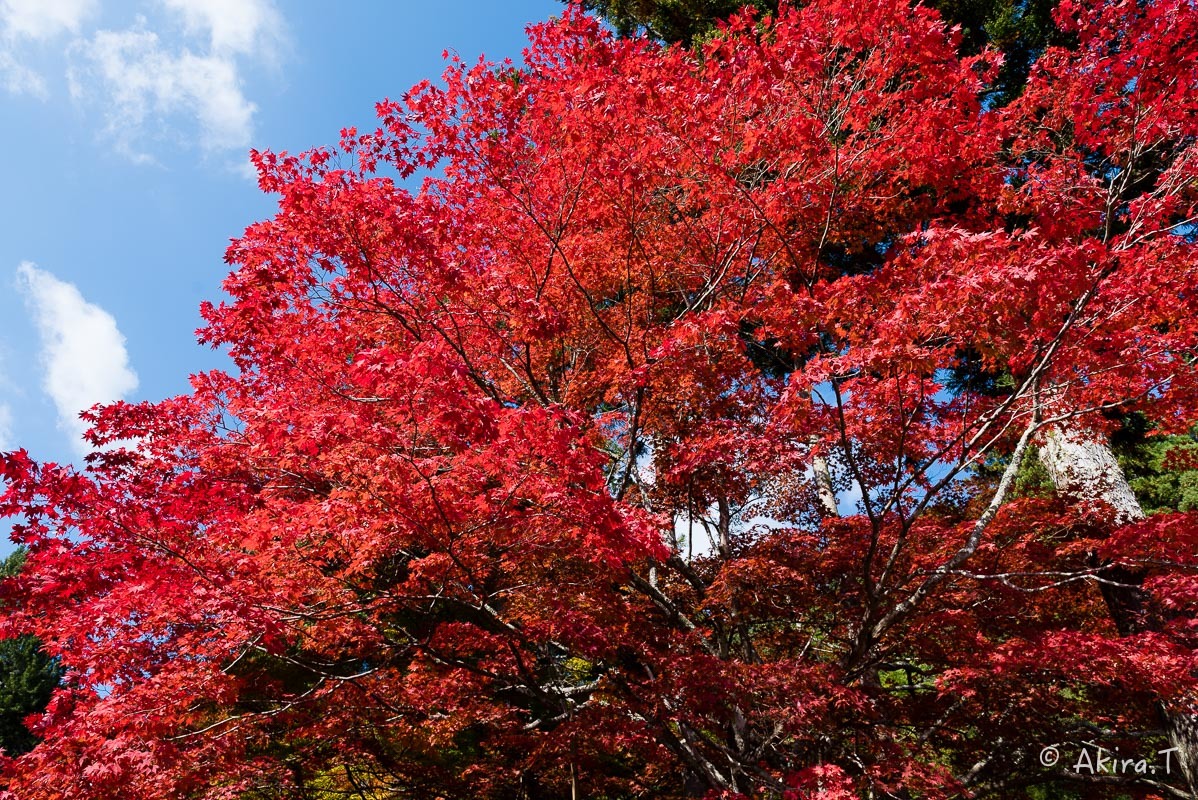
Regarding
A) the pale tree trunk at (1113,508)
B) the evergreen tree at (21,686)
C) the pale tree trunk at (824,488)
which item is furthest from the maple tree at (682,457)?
the evergreen tree at (21,686)

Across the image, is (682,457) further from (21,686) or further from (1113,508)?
(21,686)

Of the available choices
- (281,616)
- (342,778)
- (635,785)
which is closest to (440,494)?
(281,616)

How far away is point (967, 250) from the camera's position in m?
4.79

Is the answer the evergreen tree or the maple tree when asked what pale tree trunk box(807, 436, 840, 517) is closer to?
the maple tree

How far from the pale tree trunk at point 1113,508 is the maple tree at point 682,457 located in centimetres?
4

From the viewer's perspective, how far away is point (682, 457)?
751 centimetres

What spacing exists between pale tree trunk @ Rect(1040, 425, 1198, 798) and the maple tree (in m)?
0.04

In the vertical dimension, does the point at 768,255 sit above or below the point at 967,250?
above

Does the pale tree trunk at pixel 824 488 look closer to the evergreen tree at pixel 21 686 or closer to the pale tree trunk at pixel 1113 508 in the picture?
the pale tree trunk at pixel 1113 508

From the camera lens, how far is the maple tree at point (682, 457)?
5090 mm

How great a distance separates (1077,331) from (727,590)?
3930 mm

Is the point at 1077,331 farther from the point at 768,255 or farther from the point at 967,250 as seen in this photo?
the point at 768,255

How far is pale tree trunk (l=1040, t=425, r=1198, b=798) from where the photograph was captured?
6152mm

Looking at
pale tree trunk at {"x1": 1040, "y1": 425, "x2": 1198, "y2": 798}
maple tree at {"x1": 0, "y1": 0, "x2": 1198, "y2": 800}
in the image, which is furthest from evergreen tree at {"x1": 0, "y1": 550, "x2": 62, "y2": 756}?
pale tree trunk at {"x1": 1040, "y1": 425, "x2": 1198, "y2": 798}
